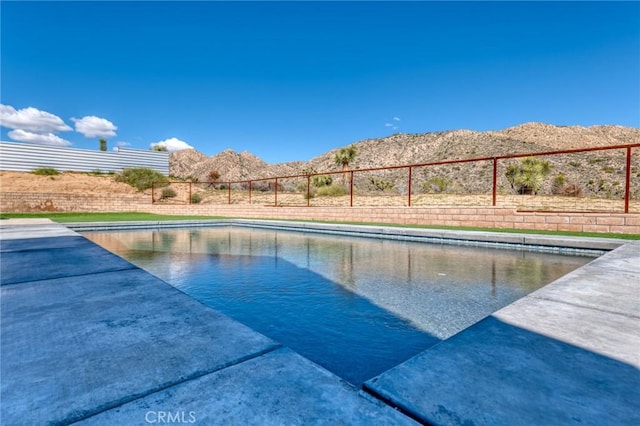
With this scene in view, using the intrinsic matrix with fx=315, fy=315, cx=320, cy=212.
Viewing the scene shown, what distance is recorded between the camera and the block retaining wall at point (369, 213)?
6266mm

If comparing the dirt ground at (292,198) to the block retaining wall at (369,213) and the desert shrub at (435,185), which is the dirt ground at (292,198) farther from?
the desert shrub at (435,185)

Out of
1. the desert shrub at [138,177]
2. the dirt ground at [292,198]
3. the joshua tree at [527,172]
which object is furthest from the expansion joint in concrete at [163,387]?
the desert shrub at [138,177]

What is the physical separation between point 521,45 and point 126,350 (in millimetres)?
23437

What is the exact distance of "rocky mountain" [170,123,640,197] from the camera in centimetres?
2614

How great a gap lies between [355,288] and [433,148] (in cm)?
4073

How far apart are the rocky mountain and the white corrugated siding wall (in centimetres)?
927

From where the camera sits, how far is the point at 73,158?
30.2m

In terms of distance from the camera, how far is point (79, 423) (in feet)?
2.66

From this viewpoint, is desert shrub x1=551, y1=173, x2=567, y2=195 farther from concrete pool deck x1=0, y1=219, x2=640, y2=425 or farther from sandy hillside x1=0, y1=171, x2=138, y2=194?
sandy hillside x1=0, y1=171, x2=138, y2=194

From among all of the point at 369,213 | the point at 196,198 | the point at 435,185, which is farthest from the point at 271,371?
the point at 435,185

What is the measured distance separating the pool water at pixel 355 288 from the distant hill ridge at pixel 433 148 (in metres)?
30.8

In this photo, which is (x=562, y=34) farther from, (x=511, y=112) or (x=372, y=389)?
(x=372, y=389)

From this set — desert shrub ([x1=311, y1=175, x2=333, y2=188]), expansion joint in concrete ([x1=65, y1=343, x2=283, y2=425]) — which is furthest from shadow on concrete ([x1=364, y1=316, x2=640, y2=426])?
desert shrub ([x1=311, y1=175, x2=333, y2=188])

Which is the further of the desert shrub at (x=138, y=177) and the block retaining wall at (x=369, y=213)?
the desert shrub at (x=138, y=177)
